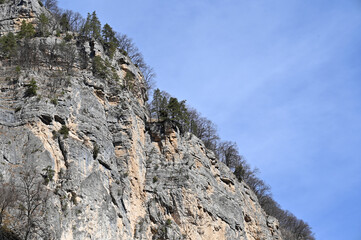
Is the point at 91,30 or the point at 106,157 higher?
the point at 91,30

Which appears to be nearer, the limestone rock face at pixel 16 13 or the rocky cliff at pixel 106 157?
the rocky cliff at pixel 106 157

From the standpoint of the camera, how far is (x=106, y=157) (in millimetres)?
35750

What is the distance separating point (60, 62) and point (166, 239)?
18899mm

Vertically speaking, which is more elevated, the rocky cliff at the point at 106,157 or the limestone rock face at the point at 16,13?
the limestone rock face at the point at 16,13

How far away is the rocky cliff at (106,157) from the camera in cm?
3011

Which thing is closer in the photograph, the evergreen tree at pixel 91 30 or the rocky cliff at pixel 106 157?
the rocky cliff at pixel 106 157

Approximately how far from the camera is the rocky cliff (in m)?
30.1

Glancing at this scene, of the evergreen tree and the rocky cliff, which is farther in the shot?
the evergreen tree

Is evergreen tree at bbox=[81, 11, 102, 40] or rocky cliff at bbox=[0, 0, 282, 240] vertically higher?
evergreen tree at bbox=[81, 11, 102, 40]

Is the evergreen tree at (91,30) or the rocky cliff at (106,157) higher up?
the evergreen tree at (91,30)

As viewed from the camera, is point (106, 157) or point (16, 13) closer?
point (106, 157)

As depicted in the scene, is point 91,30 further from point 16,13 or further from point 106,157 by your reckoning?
point 106,157

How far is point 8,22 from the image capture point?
47.9 meters

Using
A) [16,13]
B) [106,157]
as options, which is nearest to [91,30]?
[16,13]
